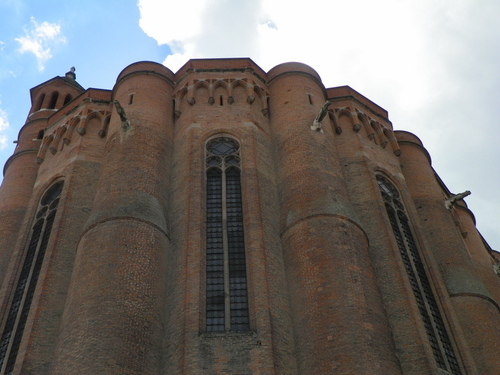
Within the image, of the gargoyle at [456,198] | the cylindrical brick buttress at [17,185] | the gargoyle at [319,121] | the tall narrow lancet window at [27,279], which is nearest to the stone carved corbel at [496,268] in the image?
the gargoyle at [456,198]

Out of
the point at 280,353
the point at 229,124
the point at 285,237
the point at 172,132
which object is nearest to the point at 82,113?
the point at 172,132

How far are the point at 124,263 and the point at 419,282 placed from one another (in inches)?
391

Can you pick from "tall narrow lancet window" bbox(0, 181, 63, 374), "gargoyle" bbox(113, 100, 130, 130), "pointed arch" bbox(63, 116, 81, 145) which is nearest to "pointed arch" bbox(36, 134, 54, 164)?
"pointed arch" bbox(63, 116, 81, 145)

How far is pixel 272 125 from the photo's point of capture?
21.5 metres

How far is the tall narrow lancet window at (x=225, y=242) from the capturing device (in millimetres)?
15344

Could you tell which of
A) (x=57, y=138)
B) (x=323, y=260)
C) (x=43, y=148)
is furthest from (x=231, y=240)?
(x=43, y=148)

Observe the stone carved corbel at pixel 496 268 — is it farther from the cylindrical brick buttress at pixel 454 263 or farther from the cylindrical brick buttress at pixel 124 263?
the cylindrical brick buttress at pixel 124 263

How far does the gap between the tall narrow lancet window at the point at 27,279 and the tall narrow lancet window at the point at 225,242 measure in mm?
6248

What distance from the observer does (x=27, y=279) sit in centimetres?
1861

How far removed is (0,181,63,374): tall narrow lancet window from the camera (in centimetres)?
1675

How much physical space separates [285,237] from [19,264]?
9817mm

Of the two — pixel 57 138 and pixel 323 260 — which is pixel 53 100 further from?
pixel 323 260

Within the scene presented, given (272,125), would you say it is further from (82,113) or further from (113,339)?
(113,339)

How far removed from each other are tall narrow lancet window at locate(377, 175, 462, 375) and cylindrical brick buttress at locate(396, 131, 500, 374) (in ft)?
4.79
